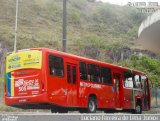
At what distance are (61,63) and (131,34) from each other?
58.7 m

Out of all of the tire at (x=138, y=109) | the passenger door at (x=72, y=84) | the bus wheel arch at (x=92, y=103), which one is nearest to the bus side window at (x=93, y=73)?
the bus wheel arch at (x=92, y=103)

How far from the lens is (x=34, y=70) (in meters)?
16.8

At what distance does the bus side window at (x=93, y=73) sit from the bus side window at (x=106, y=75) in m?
0.49

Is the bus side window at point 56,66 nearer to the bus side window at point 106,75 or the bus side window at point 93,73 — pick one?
the bus side window at point 93,73

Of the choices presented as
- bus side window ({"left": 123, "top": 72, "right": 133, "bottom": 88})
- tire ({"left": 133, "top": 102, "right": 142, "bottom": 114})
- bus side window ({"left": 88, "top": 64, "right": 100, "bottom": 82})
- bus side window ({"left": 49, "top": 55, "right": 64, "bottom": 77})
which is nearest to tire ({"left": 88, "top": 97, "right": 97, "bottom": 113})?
bus side window ({"left": 88, "top": 64, "right": 100, "bottom": 82})

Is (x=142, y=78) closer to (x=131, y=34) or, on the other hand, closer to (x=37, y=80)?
(x=37, y=80)

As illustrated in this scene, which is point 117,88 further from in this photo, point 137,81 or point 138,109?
point 138,109

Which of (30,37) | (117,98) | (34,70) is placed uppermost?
(30,37)

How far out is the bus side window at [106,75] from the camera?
20.9 metres

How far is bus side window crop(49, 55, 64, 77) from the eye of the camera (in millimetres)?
16858

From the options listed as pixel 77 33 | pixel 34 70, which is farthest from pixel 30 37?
pixel 34 70

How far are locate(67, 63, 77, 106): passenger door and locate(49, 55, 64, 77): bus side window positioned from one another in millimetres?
529

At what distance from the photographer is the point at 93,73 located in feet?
65.2

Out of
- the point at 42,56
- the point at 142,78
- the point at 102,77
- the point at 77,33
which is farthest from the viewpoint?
the point at 77,33
